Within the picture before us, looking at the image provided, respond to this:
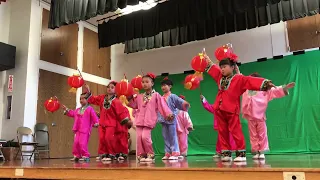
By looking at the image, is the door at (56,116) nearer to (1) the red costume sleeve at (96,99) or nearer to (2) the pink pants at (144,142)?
(1) the red costume sleeve at (96,99)

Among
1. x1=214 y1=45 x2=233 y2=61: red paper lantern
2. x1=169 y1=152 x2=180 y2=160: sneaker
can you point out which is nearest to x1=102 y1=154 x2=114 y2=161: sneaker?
x1=169 y1=152 x2=180 y2=160: sneaker

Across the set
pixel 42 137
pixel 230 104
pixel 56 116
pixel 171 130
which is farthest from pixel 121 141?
pixel 56 116

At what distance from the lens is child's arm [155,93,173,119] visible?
363 centimetres

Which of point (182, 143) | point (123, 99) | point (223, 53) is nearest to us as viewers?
point (223, 53)

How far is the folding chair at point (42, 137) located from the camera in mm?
6180

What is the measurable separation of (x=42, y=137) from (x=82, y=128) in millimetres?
2122

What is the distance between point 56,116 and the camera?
22.3 ft

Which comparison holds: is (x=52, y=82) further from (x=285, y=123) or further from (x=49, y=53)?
(x=285, y=123)

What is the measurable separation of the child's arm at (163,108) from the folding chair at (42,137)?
3447 millimetres

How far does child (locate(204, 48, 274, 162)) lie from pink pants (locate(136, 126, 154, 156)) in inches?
34.0

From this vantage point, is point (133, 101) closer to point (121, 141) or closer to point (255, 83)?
point (121, 141)

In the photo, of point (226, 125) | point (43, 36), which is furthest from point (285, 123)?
point (43, 36)

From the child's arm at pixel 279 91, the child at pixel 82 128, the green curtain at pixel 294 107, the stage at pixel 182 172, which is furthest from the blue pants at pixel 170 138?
the green curtain at pixel 294 107

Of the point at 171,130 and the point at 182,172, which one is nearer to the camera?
the point at 182,172
